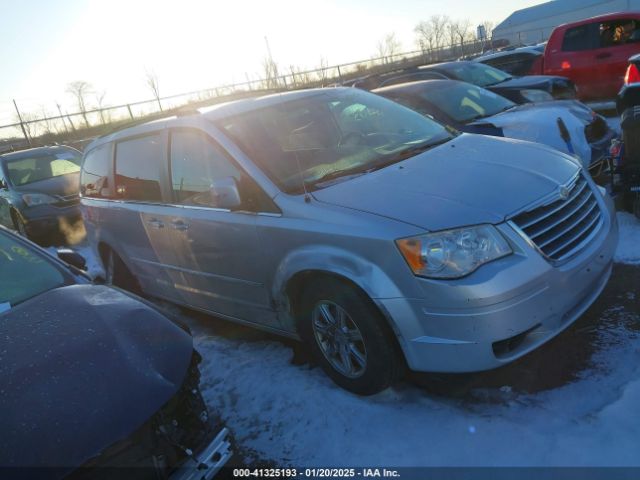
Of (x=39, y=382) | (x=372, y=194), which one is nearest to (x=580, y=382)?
(x=372, y=194)

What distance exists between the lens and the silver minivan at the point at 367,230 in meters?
2.48

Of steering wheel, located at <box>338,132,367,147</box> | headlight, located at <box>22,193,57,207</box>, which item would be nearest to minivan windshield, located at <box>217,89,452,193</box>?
steering wheel, located at <box>338,132,367,147</box>

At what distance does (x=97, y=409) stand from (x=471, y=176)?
7.23 ft

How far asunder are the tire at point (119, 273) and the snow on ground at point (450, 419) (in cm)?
203

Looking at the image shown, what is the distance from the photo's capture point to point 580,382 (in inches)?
107

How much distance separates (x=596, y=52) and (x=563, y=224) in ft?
28.2

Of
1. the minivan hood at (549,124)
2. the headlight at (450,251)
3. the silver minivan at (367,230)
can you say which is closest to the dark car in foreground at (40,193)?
the silver minivan at (367,230)

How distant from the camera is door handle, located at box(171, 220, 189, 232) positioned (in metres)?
3.72

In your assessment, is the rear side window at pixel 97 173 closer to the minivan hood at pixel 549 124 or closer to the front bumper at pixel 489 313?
the front bumper at pixel 489 313

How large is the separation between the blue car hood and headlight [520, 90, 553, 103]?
6.88 m

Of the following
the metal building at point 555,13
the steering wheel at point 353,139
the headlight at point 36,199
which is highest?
the metal building at point 555,13

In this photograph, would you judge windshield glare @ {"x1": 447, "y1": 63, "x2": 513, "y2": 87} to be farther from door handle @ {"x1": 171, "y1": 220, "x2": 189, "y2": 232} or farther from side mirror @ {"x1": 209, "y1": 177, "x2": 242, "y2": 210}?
side mirror @ {"x1": 209, "y1": 177, "x2": 242, "y2": 210}

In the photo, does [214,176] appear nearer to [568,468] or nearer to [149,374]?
[149,374]

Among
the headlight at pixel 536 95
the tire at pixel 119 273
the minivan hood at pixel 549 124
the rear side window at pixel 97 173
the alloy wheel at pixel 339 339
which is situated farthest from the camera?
the headlight at pixel 536 95
